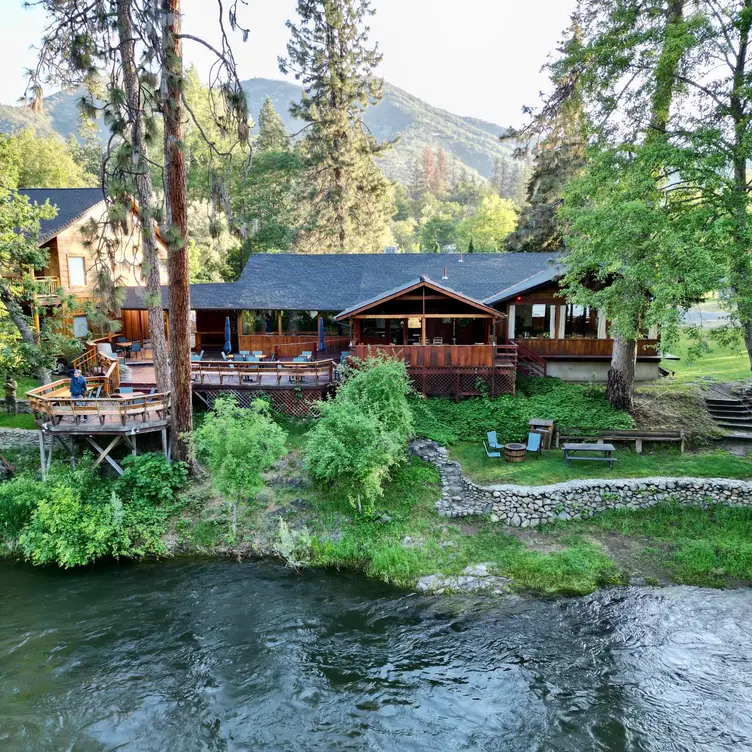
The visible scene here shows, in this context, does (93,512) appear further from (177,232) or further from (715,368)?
(715,368)

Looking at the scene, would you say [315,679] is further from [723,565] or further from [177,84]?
[177,84]

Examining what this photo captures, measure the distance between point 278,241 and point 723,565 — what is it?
35412 mm

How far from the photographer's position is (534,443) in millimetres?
15945

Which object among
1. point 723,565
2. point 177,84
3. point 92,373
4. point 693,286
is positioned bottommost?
point 723,565

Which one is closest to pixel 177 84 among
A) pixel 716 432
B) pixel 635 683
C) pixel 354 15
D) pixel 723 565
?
pixel 635 683

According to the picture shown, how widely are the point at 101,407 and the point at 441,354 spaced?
1153cm

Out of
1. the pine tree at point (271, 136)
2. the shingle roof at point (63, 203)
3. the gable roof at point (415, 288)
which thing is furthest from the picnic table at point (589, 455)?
the pine tree at point (271, 136)

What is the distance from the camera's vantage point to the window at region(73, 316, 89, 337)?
84.4 ft

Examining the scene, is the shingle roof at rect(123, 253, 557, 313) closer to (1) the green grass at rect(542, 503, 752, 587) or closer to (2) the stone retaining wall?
(2) the stone retaining wall

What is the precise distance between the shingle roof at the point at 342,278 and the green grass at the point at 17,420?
772cm

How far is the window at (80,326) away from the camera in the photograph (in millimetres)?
25719

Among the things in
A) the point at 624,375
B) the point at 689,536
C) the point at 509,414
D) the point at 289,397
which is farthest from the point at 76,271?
the point at 689,536

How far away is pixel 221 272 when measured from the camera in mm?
39844

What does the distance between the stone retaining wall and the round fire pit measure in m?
1.56
